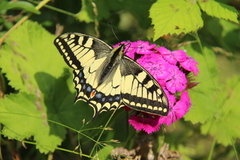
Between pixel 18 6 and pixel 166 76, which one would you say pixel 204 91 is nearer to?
pixel 166 76

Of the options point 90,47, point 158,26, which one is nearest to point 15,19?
point 90,47

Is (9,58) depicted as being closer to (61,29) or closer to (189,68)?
(61,29)

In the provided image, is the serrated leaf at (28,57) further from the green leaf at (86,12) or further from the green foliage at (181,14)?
the green foliage at (181,14)

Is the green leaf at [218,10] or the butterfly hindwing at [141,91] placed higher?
the green leaf at [218,10]

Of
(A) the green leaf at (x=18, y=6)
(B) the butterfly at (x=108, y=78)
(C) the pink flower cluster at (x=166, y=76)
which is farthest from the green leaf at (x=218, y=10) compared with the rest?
(A) the green leaf at (x=18, y=6)

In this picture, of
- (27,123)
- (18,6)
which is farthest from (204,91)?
(18,6)

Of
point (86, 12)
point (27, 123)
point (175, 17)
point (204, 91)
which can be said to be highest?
point (175, 17)
